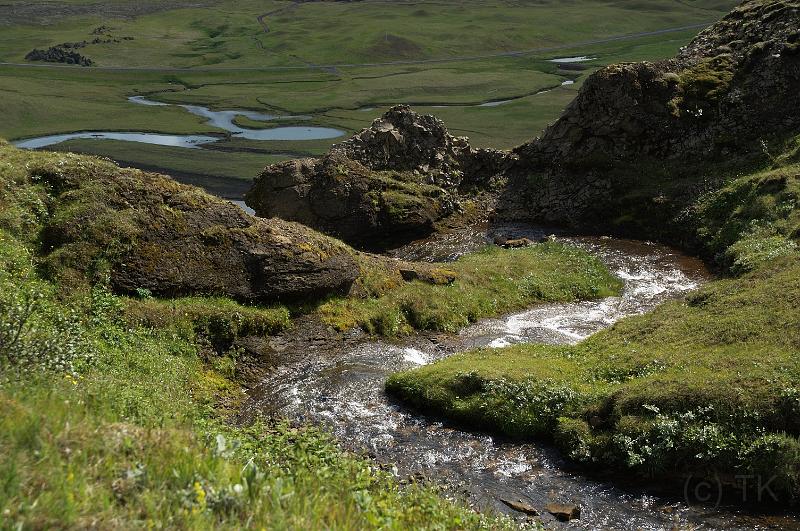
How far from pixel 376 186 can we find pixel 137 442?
139 feet

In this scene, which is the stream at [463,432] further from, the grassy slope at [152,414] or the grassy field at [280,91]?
the grassy field at [280,91]

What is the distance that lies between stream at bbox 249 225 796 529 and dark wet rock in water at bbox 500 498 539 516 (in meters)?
0.19

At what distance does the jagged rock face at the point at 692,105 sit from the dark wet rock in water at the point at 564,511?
40.1m

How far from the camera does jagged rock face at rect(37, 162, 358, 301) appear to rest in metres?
26.0

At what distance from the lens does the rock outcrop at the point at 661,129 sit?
5003 centimetres

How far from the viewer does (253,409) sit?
23219mm

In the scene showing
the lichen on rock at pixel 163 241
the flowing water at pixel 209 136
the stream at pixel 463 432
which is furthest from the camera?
the flowing water at pixel 209 136

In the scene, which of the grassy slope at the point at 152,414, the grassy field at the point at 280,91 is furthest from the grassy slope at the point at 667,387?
the grassy field at the point at 280,91

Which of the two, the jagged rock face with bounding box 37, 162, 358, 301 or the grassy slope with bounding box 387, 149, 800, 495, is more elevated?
the jagged rock face with bounding box 37, 162, 358, 301

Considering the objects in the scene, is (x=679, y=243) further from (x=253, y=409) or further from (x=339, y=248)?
(x=253, y=409)

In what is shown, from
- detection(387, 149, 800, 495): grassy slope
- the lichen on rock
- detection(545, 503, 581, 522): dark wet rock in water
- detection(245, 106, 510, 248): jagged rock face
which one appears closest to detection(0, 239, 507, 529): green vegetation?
detection(545, 503, 581, 522): dark wet rock in water

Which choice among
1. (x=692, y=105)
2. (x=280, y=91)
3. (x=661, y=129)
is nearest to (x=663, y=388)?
(x=661, y=129)

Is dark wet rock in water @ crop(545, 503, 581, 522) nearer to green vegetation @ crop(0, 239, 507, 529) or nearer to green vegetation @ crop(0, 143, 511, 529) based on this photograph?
green vegetation @ crop(0, 143, 511, 529)

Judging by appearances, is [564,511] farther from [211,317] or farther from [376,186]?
[376,186]
